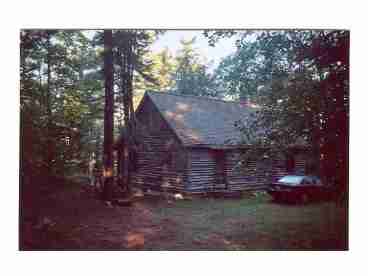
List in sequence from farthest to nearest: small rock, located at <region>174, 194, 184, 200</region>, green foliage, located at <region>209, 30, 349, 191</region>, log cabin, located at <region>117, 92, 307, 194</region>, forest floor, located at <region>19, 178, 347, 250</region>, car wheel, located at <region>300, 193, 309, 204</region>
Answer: small rock, located at <region>174, 194, 184, 200</region> < log cabin, located at <region>117, 92, 307, 194</region> < car wheel, located at <region>300, 193, 309, 204</region> < green foliage, located at <region>209, 30, 349, 191</region> < forest floor, located at <region>19, 178, 347, 250</region>

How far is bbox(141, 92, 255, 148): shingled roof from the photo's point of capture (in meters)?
6.39

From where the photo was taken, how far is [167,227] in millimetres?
6008

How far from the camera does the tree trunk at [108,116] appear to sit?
604 cm

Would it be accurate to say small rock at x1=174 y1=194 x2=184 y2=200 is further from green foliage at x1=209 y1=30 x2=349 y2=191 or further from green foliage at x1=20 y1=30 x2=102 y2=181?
green foliage at x1=20 y1=30 x2=102 y2=181

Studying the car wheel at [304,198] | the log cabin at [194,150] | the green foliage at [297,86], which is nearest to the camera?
the green foliage at [297,86]

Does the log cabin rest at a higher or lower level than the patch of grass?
higher

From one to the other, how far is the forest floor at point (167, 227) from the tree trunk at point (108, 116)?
0.44 metres

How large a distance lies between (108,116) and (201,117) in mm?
1814

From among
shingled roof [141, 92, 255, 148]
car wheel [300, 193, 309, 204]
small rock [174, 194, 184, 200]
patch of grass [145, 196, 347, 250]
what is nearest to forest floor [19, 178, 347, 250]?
patch of grass [145, 196, 347, 250]

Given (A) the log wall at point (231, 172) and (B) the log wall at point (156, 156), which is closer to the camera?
(A) the log wall at point (231, 172)

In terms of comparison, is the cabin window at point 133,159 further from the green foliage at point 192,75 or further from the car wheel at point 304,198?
the car wheel at point 304,198

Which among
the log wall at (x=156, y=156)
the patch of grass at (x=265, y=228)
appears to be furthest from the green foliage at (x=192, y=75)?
the patch of grass at (x=265, y=228)

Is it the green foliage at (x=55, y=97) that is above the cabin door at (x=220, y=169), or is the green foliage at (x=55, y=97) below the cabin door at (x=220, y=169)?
above
